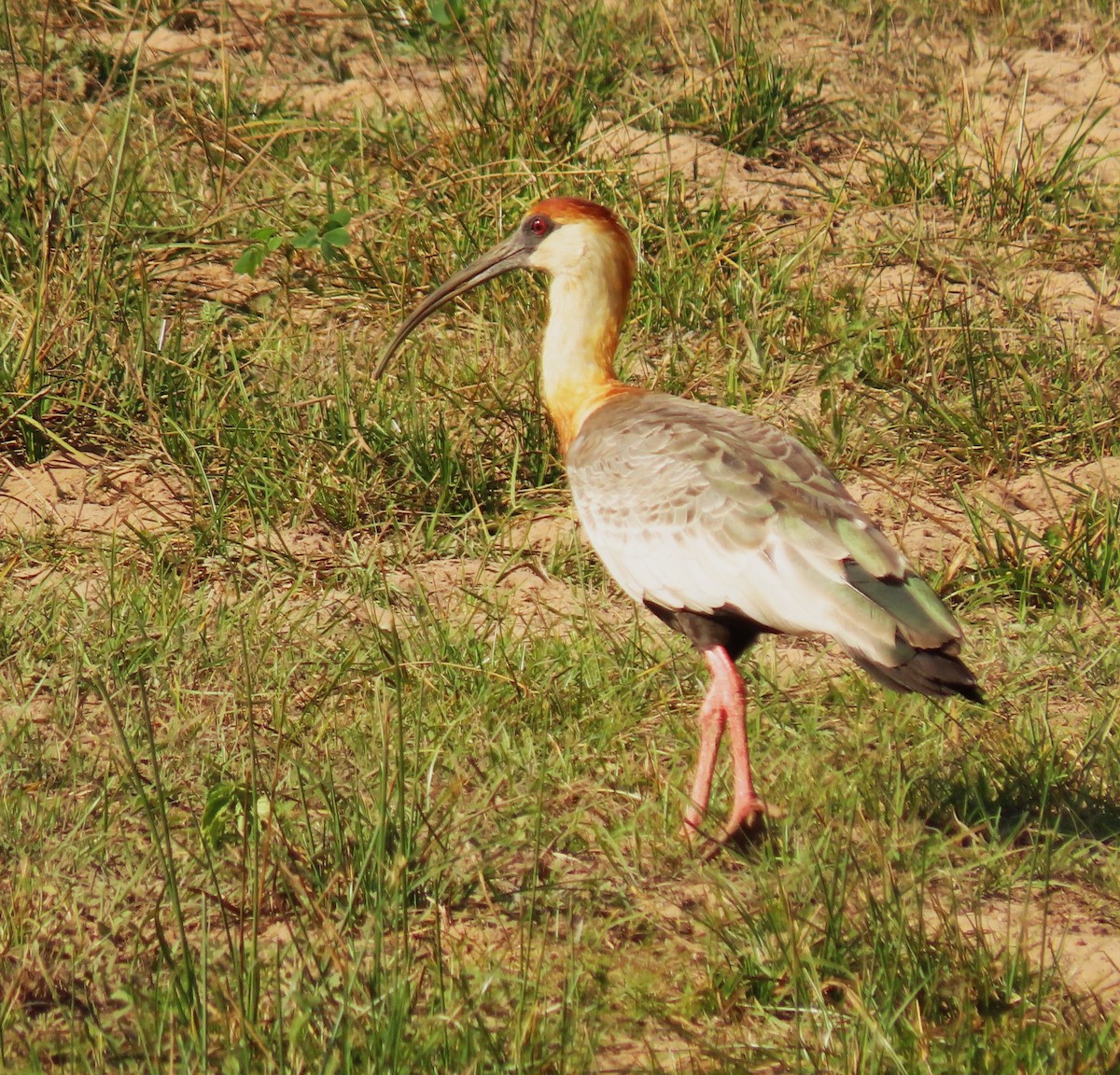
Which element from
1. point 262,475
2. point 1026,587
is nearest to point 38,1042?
point 262,475

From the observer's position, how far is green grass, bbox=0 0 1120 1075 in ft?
9.95

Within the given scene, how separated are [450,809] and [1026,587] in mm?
2164

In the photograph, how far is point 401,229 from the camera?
617 cm

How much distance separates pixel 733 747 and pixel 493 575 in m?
1.43

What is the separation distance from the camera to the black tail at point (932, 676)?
354 centimetres

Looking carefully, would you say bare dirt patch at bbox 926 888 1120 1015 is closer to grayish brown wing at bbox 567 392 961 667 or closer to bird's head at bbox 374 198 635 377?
grayish brown wing at bbox 567 392 961 667

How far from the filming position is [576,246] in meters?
4.84

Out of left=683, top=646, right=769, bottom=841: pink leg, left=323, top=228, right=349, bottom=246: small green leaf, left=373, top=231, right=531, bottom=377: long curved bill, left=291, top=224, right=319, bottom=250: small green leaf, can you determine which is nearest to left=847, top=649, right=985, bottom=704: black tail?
left=683, top=646, right=769, bottom=841: pink leg

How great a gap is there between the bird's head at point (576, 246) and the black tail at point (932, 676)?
167 centimetres

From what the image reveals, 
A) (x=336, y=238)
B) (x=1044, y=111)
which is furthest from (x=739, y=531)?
Answer: (x=1044, y=111)

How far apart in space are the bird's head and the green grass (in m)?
0.64

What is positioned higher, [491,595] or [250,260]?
[250,260]

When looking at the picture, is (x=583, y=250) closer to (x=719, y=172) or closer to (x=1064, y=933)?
(x=719, y=172)

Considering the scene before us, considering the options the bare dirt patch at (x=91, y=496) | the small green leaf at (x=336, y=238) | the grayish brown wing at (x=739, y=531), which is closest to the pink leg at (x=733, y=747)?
the grayish brown wing at (x=739, y=531)
